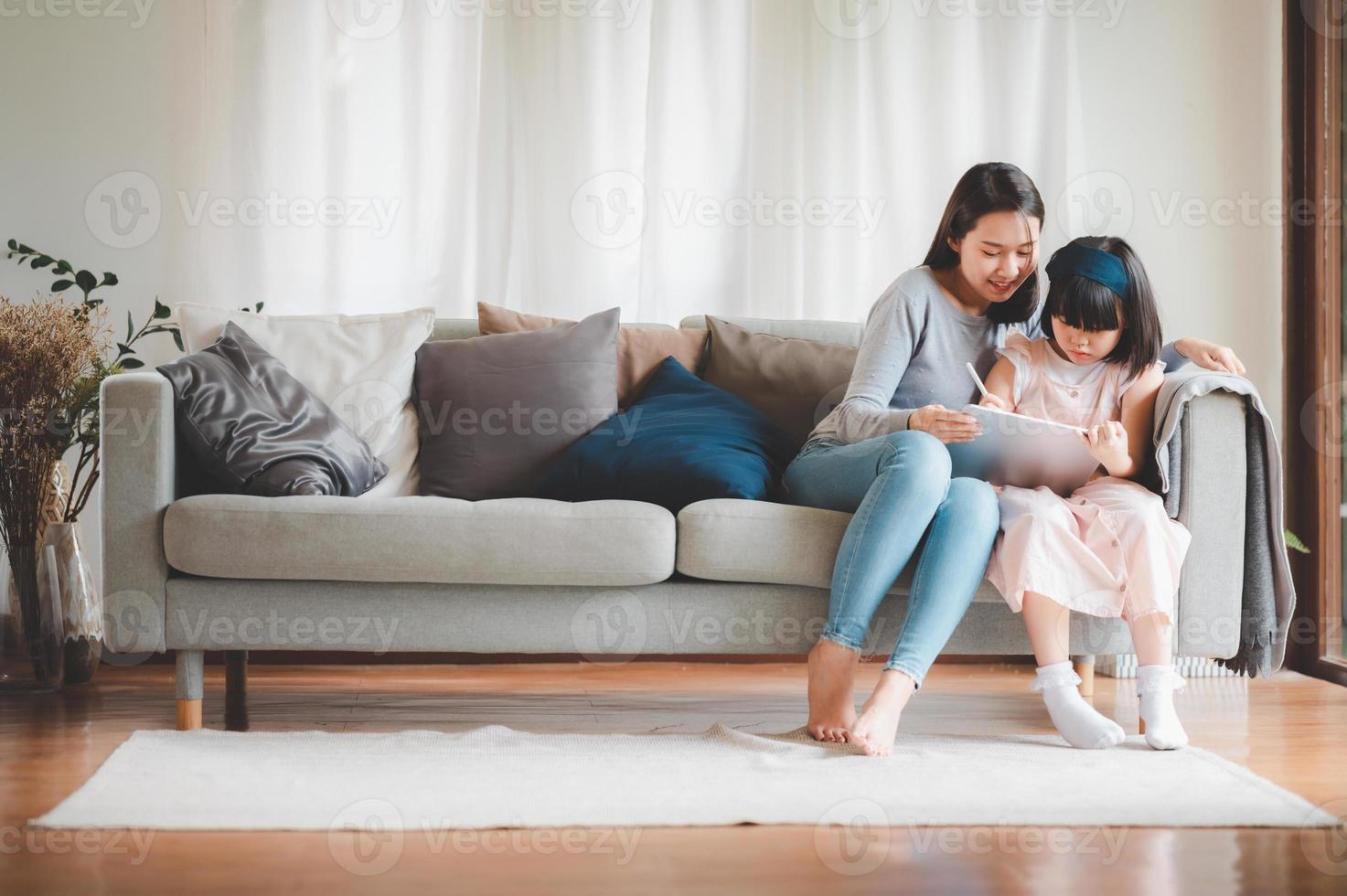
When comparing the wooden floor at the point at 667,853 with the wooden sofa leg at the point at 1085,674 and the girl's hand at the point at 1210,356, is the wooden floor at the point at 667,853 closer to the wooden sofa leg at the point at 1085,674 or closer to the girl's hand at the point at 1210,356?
the wooden sofa leg at the point at 1085,674

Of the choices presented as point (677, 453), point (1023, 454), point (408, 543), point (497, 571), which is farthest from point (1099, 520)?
point (408, 543)

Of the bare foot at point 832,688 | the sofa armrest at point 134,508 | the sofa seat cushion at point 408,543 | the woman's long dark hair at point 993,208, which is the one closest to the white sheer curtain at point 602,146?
the woman's long dark hair at point 993,208

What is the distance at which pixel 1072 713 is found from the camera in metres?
1.93

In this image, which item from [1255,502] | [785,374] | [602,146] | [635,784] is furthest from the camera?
[602,146]

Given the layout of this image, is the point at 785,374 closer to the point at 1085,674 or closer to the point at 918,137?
the point at 1085,674

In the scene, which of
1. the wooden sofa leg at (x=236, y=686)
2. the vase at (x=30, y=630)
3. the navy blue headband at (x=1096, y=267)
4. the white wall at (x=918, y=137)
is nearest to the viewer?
the navy blue headband at (x=1096, y=267)

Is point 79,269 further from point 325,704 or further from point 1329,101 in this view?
point 1329,101

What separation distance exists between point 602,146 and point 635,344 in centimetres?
84

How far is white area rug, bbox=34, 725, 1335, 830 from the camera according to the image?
1514 mm

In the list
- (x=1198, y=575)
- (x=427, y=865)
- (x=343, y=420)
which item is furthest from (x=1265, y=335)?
(x=427, y=865)

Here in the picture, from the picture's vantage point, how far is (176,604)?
195 centimetres

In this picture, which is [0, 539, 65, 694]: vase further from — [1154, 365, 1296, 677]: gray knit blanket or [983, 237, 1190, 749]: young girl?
[1154, 365, 1296, 677]: gray knit blanket

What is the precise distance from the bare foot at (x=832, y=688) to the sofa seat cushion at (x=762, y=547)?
0.13 metres

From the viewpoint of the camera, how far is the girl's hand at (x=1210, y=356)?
6.75 ft
